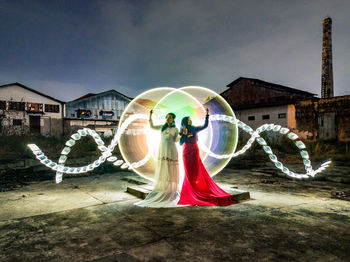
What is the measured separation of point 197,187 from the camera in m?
6.03

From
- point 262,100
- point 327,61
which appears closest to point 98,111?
point 262,100

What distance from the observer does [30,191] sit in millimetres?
7355

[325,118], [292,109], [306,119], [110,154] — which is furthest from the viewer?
[292,109]

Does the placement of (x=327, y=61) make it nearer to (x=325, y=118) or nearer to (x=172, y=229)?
(x=325, y=118)

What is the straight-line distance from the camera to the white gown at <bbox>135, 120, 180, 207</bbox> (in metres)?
5.93

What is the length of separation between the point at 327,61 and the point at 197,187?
3051 centimetres

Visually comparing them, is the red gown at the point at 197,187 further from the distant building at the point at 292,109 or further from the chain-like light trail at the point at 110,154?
the distant building at the point at 292,109

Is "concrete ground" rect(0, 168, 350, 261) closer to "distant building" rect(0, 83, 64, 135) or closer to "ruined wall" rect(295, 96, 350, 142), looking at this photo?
"ruined wall" rect(295, 96, 350, 142)

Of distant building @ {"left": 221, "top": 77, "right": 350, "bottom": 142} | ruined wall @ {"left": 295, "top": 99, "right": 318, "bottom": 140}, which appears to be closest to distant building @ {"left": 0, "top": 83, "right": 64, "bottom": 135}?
distant building @ {"left": 221, "top": 77, "right": 350, "bottom": 142}

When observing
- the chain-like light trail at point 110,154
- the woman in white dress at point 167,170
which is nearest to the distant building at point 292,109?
the chain-like light trail at point 110,154

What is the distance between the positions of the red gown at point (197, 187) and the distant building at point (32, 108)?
24637mm

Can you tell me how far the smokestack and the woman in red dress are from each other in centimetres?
2834

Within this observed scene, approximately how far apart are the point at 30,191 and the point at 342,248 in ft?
25.8

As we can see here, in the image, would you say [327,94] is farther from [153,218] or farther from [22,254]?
[22,254]
